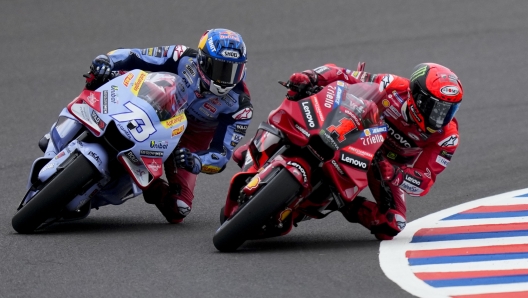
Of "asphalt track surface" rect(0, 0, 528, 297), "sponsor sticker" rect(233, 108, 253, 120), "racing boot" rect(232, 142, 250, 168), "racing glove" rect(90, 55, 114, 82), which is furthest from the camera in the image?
"sponsor sticker" rect(233, 108, 253, 120)

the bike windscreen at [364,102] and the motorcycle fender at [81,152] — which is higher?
the bike windscreen at [364,102]

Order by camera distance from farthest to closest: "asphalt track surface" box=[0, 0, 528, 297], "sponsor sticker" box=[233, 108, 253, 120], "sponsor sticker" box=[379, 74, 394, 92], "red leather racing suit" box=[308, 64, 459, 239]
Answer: "sponsor sticker" box=[233, 108, 253, 120] < "sponsor sticker" box=[379, 74, 394, 92] < "red leather racing suit" box=[308, 64, 459, 239] < "asphalt track surface" box=[0, 0, 528, 297]

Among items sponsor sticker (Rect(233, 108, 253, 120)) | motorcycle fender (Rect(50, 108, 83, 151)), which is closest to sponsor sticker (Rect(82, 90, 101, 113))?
motorcycle fender (Rect(50, 108, 83, 151))

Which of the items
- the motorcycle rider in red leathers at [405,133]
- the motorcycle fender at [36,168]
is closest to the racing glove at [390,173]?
the motorcycle rider in red leathers at [405,133]

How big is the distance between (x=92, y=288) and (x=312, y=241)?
6.98ft

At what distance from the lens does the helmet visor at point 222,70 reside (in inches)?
302

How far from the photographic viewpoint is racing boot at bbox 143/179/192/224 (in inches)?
319

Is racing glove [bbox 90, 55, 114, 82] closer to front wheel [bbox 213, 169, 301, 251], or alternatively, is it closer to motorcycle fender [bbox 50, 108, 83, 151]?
motorcycle fender [bbox 50, 108, 83, 151]

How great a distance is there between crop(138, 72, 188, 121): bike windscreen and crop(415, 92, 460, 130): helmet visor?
1807mm

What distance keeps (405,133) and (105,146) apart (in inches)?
92.1

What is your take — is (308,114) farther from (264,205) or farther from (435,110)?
(435,110)

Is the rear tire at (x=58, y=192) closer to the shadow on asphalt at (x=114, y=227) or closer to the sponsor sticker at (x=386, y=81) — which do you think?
the shadow on asphalt at (x=114, y=227)

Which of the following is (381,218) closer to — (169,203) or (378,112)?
(378,112)

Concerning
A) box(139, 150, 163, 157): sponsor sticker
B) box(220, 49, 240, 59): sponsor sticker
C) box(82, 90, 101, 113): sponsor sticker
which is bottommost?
box(139, 150, 163, 157): sponsor sticker
